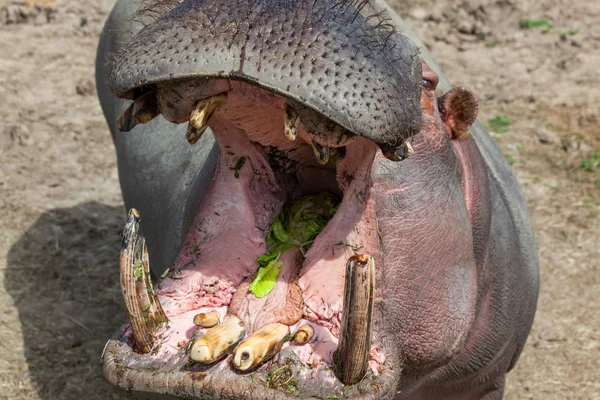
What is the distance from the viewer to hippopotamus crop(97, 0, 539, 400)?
2016mm

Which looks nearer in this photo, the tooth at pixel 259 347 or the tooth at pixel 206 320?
the tooth at pixel 259 347

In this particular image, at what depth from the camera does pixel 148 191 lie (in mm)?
4082

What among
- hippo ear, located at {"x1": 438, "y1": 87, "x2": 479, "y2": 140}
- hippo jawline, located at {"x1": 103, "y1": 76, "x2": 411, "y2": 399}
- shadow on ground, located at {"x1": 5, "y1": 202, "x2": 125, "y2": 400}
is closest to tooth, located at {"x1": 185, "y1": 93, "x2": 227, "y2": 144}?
hippo jawline, located at {"x1": 103, "y1": 76, "x2": 411, "y2": 399}

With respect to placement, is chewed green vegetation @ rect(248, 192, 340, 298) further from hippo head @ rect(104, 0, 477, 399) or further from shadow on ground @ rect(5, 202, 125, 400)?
shadow on ground @ rect(5, 202, 125, 400)

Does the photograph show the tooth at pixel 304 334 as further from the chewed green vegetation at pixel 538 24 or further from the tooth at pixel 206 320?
the chewed green vegetation at pixel 538 24

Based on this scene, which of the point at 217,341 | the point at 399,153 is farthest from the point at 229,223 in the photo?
the point at 399,153

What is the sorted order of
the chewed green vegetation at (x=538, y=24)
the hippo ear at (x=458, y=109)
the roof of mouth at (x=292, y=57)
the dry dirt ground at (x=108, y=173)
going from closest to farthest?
1. the roof of mouth at (x=292, y=57)
2. the hippo ear at (x=458, y=109)
3. the dry dirt ground at (x=108, y=173)
4. the chewed green vegetation at (x=538, y=24)

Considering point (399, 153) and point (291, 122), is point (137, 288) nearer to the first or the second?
point (291, 122)

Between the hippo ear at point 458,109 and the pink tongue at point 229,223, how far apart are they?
580mm

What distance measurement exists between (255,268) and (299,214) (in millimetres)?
239

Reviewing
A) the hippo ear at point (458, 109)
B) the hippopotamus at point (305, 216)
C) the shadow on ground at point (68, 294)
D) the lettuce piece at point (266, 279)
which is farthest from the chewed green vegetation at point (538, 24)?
the lettuce piece at point (266, 279)

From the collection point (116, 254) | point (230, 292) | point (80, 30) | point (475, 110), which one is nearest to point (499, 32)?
point (80, 30)

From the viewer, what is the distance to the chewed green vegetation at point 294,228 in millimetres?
2506

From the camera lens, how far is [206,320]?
91.2 inches
